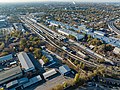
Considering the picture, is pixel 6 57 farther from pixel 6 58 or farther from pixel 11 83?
pixel 11 83

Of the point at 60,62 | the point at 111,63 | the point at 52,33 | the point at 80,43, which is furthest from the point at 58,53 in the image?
the point at 52,33

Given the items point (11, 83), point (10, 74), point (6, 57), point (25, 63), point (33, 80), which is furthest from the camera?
point (6, 57)

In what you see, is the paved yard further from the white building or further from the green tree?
the white building

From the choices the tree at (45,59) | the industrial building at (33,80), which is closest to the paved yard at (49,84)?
the industrial building at (33,80)

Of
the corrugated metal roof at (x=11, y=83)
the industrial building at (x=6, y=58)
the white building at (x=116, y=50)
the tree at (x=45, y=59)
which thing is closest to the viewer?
the corrugated metal roof at (x=11, y=83)

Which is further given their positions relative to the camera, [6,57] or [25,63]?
[6,57]

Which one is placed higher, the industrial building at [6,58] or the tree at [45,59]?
the tree at [45,59]

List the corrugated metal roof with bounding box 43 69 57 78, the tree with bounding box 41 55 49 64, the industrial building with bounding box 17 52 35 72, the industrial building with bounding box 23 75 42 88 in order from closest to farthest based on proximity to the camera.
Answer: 1. the industrial building with bounding box 23 75 42 88
2. the corrugated metal roof with bounding box 43 69 57 78
3. the industrial building with bounding box 17 52 35 72
4. the tree with bounding box 41 55 49 64

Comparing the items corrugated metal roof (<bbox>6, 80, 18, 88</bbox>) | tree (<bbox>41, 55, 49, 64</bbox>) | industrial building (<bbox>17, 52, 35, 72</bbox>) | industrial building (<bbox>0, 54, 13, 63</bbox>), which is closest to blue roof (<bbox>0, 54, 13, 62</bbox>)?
industrial building (<bbox>0, 54, 13, 63</bbox>)

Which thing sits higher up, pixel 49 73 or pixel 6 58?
pixel 6 58

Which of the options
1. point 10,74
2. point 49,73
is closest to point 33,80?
point 49,73

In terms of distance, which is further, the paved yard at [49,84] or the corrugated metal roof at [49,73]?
the corrugated metal roof at [49,73]

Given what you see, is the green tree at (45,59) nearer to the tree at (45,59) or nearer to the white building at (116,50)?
the tree at (45,59)
